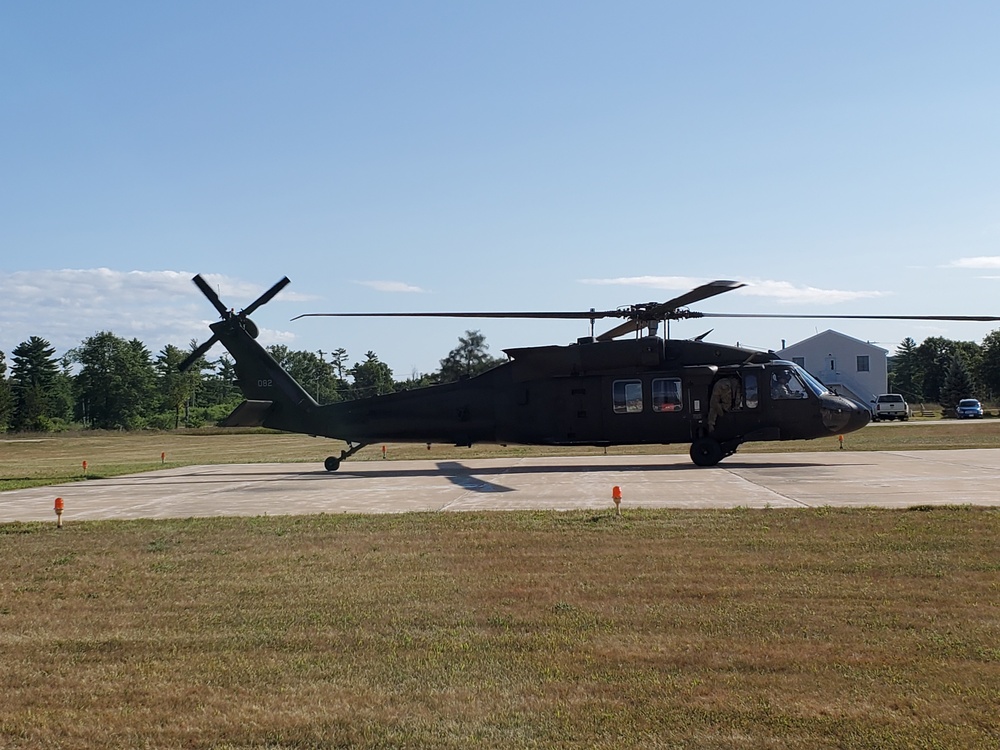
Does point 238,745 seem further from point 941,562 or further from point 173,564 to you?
point 941,562

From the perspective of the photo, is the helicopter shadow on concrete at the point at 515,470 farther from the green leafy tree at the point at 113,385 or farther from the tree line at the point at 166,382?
the green leafy tree at the point at 113,385

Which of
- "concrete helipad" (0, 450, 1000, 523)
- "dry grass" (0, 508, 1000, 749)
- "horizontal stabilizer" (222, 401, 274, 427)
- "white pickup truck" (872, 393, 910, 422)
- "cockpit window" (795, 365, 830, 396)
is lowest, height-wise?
"dry grass" (0, 508, 1000, 749)

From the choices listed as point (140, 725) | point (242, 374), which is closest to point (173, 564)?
point (140, 725)

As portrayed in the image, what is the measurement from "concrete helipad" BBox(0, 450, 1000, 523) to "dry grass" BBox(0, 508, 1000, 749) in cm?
386

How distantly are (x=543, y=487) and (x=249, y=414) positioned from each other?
10634 millimetres

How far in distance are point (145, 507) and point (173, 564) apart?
297 inches

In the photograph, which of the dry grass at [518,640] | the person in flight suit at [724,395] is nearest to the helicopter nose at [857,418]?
the person in flight suit at [724,395]

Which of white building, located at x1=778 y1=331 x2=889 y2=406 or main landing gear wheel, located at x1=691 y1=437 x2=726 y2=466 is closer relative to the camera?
main landing gear wheel, located at x1=691 y1=437 x2=726 y2=466

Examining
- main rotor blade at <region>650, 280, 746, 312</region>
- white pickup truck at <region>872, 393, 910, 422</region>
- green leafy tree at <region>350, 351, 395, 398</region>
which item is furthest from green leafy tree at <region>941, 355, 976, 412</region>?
main rotor blade at <region>650, 280, 746, 312</region>

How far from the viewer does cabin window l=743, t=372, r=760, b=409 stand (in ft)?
77.0

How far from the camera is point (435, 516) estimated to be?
590 inches

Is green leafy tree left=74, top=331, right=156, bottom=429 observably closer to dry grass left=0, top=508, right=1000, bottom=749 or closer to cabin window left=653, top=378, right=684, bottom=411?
cabin window left=653, top=378, right=684, bottom=411

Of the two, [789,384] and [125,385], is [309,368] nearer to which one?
[125,385]

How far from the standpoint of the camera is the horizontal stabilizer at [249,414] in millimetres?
25266
